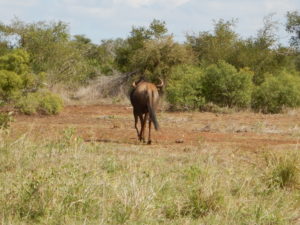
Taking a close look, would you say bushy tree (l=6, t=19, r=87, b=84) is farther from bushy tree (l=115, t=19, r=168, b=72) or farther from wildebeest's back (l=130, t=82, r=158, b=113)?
wildebeest's back (l=130, t=82, r=158, b=113)

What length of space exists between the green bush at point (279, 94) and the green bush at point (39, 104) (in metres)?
8.59

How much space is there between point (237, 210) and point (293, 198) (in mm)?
1126

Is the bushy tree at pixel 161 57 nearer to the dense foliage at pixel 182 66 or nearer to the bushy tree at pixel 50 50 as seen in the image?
the dense foliage at pixel 182 66

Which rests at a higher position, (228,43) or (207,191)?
(228,43)

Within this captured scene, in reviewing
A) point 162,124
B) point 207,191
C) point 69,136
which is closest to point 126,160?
point 69,136

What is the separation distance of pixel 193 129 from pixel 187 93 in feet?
24.3

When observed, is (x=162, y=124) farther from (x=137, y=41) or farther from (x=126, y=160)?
(x=137, y=41)

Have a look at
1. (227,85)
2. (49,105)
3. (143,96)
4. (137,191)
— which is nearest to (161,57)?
(227,85)

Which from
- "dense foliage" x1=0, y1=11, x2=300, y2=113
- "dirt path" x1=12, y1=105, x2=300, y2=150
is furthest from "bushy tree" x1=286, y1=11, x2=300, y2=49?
"dirt path" x1=12, y1=105, x2=300, y2=150

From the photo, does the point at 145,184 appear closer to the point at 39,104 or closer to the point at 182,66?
the point at 39,104

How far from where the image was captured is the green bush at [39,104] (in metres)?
19.9

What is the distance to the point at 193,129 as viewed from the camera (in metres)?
15.8

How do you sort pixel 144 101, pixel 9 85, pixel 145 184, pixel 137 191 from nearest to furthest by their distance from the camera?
pixel 137 191, pixel 145 184, pixel 144 101, pixel 9 85

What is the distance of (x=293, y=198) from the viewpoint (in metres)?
7.08
